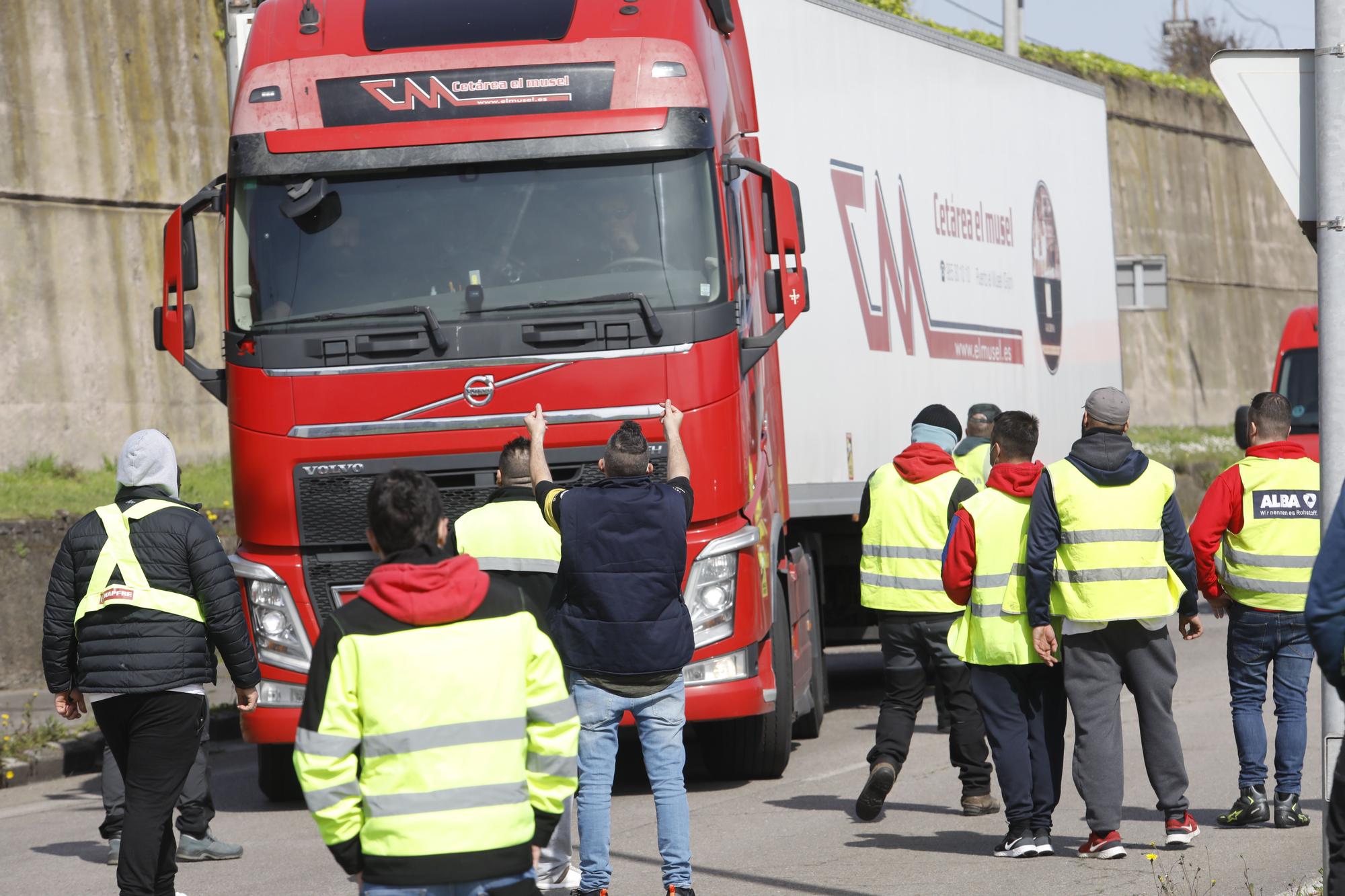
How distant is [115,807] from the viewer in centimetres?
818

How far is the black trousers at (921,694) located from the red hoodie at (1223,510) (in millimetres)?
1164

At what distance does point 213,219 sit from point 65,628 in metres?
13.6

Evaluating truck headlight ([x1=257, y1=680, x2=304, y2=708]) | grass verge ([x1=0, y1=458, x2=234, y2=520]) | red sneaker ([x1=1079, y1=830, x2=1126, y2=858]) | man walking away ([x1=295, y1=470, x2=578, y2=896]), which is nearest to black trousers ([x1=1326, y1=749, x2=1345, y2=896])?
man walking away ([x1=295, y1=470, x2=578, y2=896])

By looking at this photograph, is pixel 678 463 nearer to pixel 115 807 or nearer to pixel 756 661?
pixel 756 661

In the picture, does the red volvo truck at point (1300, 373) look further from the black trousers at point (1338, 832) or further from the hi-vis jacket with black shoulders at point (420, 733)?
the hi-vis jacket with black shoulders at point (420, 733)

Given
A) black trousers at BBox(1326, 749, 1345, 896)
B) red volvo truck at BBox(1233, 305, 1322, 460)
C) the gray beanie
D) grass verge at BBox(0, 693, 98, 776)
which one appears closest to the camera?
black trousers at BBox(1326, 749, 1345, 896)

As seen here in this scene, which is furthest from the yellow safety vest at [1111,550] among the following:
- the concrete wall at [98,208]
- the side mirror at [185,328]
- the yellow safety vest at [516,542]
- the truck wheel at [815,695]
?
the concrete wall at [98,208]

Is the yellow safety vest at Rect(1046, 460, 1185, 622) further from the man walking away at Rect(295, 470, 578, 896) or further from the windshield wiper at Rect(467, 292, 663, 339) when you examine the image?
the man walking away at Rect(295, 470, 578, 896)

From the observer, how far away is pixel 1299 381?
16.3 metres

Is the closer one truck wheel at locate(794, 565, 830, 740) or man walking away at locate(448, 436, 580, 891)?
man walking away at locate(448, 436, 580, 891)

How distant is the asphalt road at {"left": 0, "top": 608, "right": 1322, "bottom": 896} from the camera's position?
7055 millimetres

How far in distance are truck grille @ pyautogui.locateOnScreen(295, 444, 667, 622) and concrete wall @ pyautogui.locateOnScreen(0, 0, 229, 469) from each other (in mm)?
9322

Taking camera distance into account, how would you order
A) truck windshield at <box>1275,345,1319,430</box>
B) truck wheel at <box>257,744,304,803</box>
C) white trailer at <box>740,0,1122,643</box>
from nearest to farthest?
truck wheel at <box>257,744,304,803</box> < white trailer at <box>740,0,1122,643</box> < truck windshield at <box>1275,345,1319,430</box>

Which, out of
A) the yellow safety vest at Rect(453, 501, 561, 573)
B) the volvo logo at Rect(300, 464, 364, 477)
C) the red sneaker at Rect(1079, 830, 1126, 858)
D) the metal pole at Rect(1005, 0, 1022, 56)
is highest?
the metal pole at Rect(1005, 0, 1022, 56)
